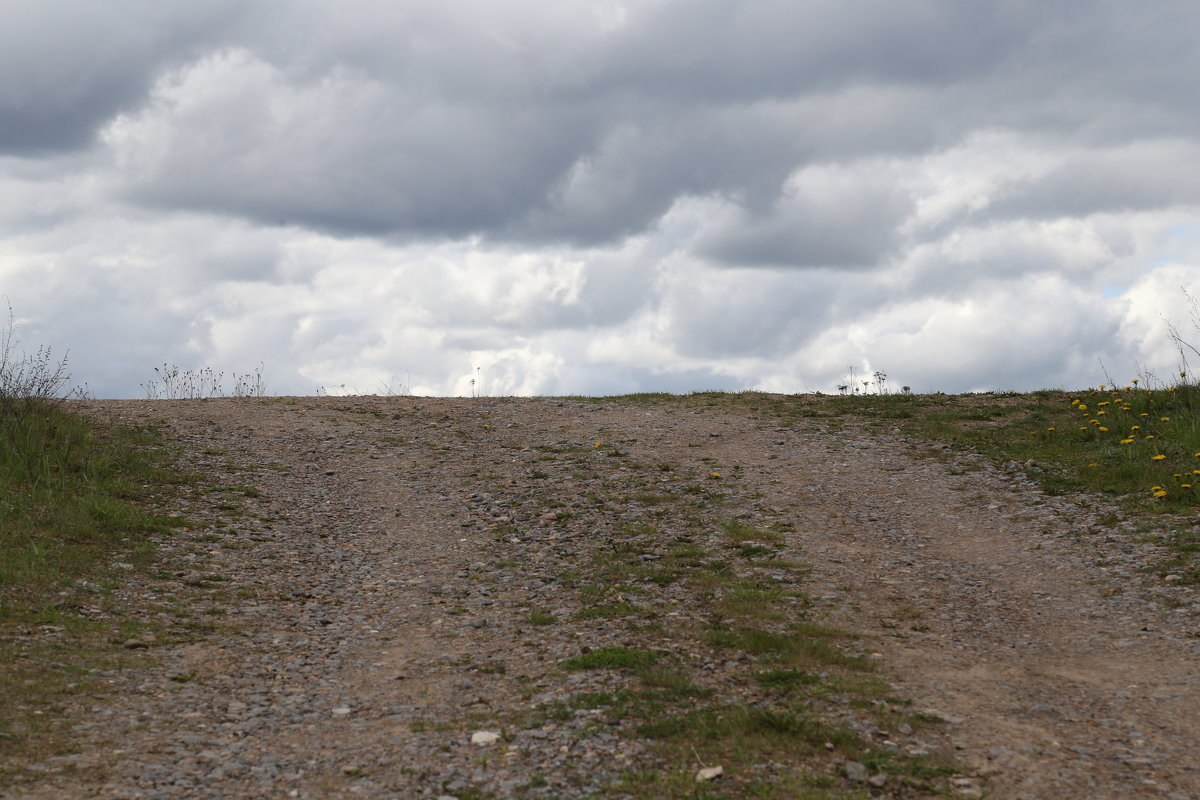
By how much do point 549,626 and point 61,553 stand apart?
271 inches

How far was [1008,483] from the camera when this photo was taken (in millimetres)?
16188

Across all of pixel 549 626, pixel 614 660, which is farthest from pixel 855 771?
pixel 549 626

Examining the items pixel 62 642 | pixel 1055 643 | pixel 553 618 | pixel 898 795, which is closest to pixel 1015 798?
pixel 898 795

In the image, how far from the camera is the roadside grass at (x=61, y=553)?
8258 mm

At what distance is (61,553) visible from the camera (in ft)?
39.6

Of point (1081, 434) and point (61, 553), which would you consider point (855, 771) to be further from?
A: point (1081, 434)

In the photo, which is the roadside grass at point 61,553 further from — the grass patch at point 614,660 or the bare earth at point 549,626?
the grass patch at point 614,660

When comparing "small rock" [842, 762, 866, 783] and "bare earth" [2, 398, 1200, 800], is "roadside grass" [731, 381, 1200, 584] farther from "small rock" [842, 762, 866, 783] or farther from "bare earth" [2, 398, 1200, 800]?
"small rock" [842, 762, 866, 783]

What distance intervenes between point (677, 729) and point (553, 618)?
3323 millimetres

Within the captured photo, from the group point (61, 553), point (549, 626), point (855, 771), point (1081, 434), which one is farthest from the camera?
point (1081, 434)

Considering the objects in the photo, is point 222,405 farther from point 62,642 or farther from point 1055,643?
point 1055,643

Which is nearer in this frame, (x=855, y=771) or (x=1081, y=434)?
(x=855, y=771)

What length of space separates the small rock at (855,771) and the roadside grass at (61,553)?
618 centimetres

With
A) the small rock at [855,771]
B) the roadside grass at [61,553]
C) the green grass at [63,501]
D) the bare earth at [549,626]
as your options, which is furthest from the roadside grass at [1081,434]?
the green grass at [63,501]
